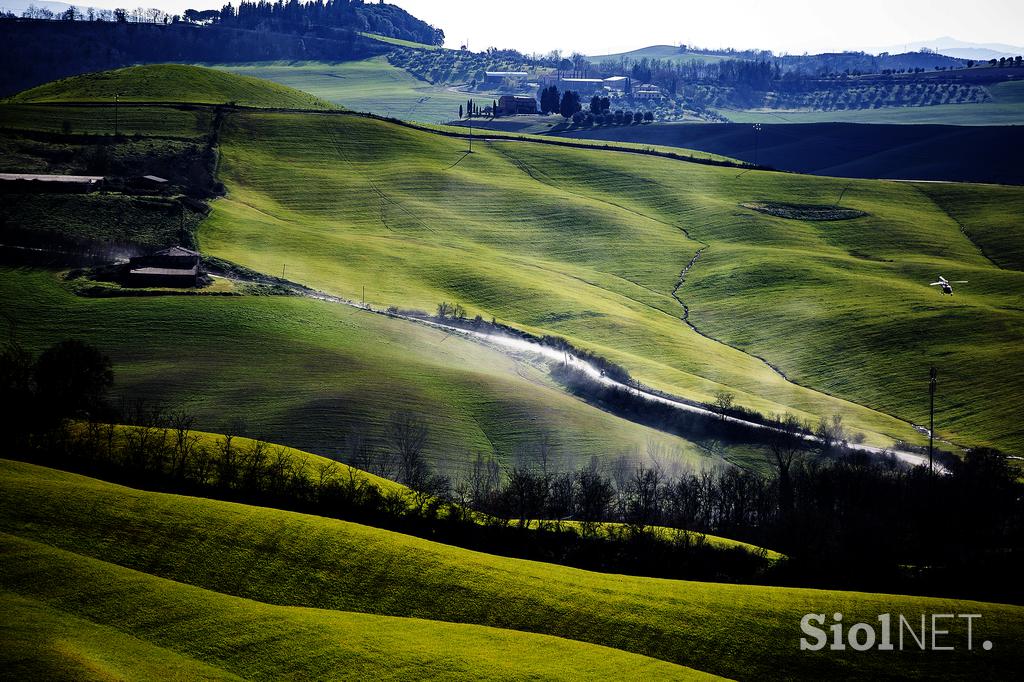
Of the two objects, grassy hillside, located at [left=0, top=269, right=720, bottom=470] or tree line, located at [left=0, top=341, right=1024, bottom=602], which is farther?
grassy hillside, located at [left=0, top=269, right=720, bottom=470]

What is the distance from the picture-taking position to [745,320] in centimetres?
12344

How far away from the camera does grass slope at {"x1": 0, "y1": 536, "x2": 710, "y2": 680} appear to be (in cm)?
3700

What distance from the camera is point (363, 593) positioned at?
150 ft

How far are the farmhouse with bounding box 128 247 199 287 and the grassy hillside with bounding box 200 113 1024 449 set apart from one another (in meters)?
9.93

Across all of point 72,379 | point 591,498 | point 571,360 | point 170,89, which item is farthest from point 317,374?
point 170,89

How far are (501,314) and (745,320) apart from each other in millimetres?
30848

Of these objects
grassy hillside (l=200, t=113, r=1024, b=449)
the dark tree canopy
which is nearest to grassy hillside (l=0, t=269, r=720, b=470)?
the dark tree canopy

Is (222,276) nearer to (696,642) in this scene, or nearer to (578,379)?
(578,379)

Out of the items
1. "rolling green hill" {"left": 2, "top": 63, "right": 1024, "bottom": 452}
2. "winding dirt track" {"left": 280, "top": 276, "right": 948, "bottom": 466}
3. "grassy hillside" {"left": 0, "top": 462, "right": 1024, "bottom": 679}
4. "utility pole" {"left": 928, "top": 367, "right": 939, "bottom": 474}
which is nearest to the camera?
"grassy hillside" {"left": 0, "top": 462, "right": 1024, "bottom": 679}

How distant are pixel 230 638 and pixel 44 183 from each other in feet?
313

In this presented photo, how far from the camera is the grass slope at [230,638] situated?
37.0 m

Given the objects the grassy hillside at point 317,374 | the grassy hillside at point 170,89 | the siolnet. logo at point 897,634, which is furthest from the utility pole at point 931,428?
the grassy hillside at point 170,89

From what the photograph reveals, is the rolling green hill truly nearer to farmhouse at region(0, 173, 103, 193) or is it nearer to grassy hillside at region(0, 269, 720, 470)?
grassy hillside at region(0, 269, 720, 470)

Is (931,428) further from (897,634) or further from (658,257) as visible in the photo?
(658,257)
